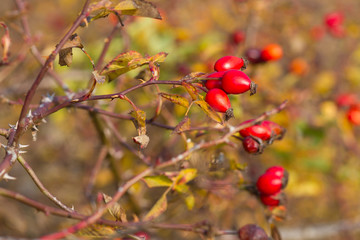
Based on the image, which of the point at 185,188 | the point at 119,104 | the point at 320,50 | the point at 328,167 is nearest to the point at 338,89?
the point at 328,167

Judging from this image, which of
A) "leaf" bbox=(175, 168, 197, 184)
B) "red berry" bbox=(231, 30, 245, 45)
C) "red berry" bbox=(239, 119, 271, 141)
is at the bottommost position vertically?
"leaf" bbox=(175, 168, 197, 184)

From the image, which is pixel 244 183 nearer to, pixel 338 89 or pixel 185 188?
pixel 185 188

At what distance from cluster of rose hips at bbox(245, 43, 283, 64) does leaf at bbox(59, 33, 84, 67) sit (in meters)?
1.28

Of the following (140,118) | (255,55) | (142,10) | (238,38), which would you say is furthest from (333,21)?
(140,118)

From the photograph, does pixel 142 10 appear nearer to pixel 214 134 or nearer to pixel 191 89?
pixel 191 89

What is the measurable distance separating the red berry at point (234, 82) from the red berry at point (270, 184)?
0.45m

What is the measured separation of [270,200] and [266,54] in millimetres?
957

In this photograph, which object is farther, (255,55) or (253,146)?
(255,55)

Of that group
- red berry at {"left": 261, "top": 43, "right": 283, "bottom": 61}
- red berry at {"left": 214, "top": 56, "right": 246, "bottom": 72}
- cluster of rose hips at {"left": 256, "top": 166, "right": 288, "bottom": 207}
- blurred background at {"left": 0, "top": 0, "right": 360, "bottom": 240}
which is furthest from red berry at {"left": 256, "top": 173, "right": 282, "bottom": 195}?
red berry at {"left": 261, "top": 43, "right": 283, "bottom": 61}

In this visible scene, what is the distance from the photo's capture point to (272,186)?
128 cm

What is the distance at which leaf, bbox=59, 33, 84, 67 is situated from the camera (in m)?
0.93

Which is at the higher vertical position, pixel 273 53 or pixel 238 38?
pixel 238 38

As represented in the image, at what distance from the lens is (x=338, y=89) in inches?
152

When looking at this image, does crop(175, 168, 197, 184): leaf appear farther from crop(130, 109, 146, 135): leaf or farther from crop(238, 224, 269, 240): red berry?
crop(130, 109, 146, 135): leaf
